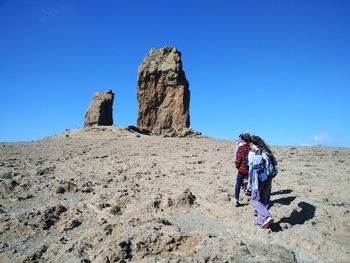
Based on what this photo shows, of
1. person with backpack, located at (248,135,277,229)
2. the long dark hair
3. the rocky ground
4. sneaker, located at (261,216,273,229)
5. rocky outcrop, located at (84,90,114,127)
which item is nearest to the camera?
the rocky ground

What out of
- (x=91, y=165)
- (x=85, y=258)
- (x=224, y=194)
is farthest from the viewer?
(x=91, y=165)

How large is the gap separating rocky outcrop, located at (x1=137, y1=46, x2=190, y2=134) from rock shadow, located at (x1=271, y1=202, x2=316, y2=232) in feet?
69.3

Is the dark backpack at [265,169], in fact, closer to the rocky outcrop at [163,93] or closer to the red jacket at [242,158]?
the red jacket at [242,158]

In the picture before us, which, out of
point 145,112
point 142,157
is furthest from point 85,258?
point 145,112

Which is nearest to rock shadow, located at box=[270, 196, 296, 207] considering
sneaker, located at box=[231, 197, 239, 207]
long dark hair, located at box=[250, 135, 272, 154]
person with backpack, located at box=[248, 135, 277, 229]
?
sneaker, located at box=[231, 197, 239, 207]

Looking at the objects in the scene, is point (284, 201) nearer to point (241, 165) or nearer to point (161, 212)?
point (241, 165)

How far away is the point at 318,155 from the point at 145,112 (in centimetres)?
1577

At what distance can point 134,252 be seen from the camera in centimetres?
713

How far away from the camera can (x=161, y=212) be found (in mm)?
9758

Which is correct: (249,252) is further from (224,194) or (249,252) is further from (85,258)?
(224,194)

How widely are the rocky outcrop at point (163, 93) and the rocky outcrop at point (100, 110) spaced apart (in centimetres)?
453

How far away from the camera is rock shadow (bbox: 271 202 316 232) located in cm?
842

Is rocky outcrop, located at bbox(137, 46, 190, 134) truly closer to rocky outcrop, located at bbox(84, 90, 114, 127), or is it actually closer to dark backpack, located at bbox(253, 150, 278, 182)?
rocky outcrop, located at bbox(84, 90, 114, 127)

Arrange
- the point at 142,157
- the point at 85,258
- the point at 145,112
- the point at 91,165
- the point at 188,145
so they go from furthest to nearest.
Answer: the point at 145,112 → the point at 188,145 → the point at 142,157 → the point at 91,165 → the point at 85,258
